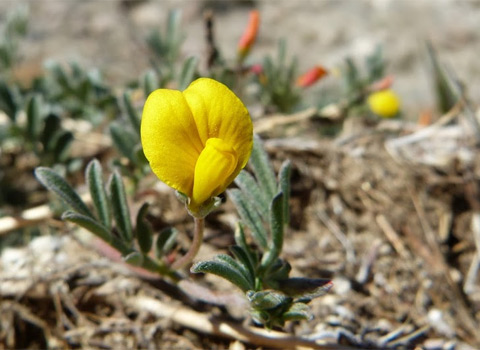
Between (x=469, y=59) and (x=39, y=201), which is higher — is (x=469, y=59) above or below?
below

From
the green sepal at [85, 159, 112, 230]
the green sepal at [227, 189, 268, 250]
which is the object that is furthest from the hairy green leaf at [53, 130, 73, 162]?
the green sepal at [227, 189, 268, 250]

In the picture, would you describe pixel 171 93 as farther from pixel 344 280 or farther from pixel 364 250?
pixel 364 250

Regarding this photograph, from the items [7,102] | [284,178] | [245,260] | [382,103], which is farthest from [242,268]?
[382,103]

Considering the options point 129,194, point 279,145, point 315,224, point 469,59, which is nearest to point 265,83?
point 279,145

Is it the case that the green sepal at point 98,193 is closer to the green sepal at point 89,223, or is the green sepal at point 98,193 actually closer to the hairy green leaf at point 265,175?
the green sepal at point 89,223

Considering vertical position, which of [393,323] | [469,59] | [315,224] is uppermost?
[315,224]

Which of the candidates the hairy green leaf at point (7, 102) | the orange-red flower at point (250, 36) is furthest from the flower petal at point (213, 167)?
the orange-red flower at point (250, 36)

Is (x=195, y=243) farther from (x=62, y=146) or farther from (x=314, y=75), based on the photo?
(x=314, y=75)
